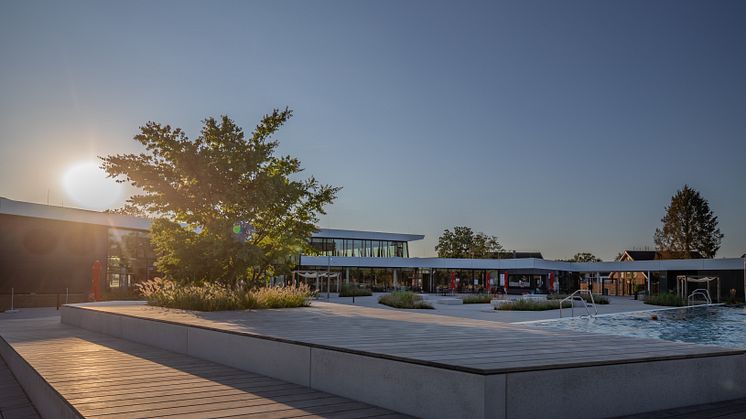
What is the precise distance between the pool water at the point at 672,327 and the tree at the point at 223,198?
26.1 feet

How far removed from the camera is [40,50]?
1662cm

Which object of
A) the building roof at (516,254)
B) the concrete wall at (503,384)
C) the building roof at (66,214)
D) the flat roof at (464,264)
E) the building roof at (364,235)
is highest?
the building roof at (364,235)

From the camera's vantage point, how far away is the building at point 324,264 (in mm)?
24969

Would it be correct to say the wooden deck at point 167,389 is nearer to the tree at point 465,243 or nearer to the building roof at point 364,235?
the building roof at point 364,235

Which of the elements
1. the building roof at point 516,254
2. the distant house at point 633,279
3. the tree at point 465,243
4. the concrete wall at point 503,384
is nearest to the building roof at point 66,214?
the concrete wall at point 503,384

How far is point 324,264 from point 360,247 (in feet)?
25.1

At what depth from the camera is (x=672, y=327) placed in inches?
728

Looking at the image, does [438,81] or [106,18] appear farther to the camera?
[438,81]

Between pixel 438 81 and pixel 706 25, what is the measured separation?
8.17m

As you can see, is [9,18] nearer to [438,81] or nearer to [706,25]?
[438,81]

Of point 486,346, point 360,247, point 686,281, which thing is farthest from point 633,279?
point 486,346

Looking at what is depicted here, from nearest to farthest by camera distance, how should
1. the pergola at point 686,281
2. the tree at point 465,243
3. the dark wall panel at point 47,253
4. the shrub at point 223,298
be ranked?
the shrub at point 223,298 < the dark wall panel at point 47,253 < the pergola at point 686,281 < the tree at point 465,243

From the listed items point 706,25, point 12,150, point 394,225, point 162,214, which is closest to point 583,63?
point 706,25

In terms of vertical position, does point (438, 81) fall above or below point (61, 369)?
above
